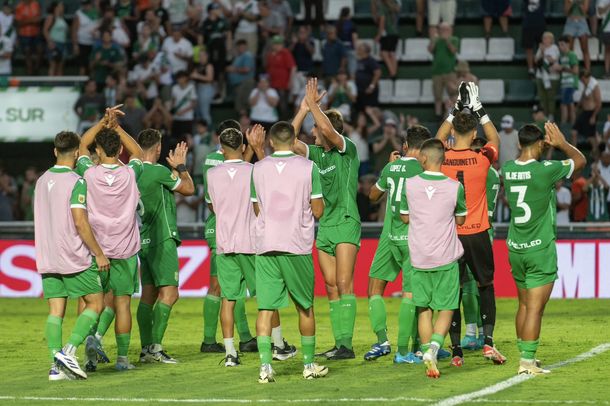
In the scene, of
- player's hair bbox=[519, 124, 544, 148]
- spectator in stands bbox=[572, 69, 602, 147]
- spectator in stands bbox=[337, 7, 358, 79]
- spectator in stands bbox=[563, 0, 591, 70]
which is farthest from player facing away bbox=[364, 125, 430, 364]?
spectator in stands bbox=[563, 0, 591, 70]

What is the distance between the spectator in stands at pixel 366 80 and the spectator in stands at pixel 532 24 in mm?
3534

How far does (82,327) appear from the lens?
12.1 meters

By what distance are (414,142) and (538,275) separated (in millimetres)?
2003

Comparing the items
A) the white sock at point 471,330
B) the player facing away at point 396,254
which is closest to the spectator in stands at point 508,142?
the white sock at point 471,330

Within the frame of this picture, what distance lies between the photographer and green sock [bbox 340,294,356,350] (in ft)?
43.6

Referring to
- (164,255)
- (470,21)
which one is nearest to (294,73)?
(470,21)

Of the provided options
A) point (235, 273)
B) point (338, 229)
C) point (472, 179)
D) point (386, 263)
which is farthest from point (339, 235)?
point (472, 179)

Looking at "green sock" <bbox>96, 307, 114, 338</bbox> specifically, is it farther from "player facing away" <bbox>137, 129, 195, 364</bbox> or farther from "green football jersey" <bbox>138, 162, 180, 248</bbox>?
"green football jersey" <bbox>138, 162, 180, 248</bbox>

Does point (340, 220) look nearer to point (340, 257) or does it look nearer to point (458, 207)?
point (340, 257)

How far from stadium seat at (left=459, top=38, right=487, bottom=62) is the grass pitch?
13870mm

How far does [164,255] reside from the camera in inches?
539

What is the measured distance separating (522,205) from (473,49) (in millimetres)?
18115

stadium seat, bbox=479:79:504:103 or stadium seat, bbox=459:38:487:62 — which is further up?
stadium seat, bbox=459:38:487:62

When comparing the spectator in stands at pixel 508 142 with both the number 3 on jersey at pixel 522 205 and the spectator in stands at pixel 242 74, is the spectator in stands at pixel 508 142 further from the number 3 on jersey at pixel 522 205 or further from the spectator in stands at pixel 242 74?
the number 3 on jersey at pixel 522 205
